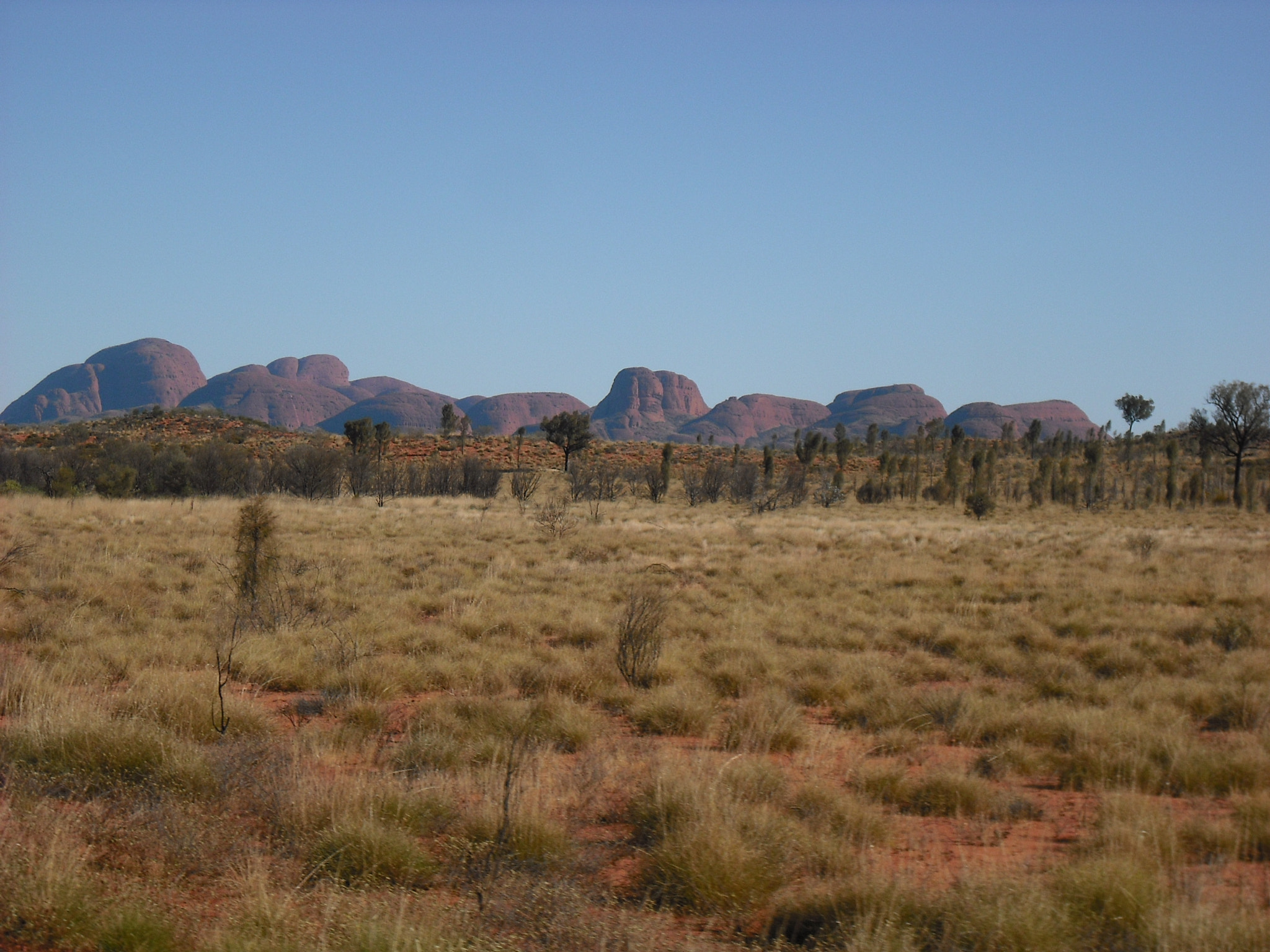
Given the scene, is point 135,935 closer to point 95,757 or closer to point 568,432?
point 95,757

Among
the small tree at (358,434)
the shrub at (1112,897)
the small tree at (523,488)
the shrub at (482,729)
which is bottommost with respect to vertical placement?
the shrub at (482,729)

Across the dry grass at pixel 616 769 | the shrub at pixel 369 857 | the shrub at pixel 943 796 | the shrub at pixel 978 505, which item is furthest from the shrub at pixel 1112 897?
the shrub at pixel 978 505

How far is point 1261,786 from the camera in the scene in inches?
230

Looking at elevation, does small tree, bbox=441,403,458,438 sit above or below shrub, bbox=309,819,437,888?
above

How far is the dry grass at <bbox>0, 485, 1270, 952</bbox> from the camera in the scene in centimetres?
380

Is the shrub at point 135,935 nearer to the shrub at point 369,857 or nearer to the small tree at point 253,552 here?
the shrub at point 369,857

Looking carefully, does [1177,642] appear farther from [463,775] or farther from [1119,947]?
[463,775]

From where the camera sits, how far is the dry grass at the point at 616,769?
12.5 ft

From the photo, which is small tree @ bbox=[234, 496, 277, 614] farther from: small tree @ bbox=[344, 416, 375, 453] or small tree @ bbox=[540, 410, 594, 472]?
small tree @ bbox=[540, 410, 594, 472]

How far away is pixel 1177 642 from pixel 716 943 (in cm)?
983

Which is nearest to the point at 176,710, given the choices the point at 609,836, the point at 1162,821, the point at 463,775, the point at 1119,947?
the point at 463,775

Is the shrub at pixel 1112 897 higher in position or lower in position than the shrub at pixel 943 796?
higher

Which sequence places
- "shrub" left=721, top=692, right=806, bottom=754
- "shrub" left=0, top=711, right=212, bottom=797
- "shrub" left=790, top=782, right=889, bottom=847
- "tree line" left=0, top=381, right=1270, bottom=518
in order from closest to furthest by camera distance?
1. "shrub" left=790, top=782, right=889, bottom=847
2. "shrub" left=0, top=711, right=212, bottom=797
3. "shrub" left=721, top=692, right=806, bottom=754
4. "tree line" left=0, top=381, right=1270, bottom=518

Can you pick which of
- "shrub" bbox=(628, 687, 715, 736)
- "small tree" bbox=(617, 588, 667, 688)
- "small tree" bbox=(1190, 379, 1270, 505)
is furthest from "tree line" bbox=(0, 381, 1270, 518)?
"shrub" bbox=(628, 687, 715, 736)
